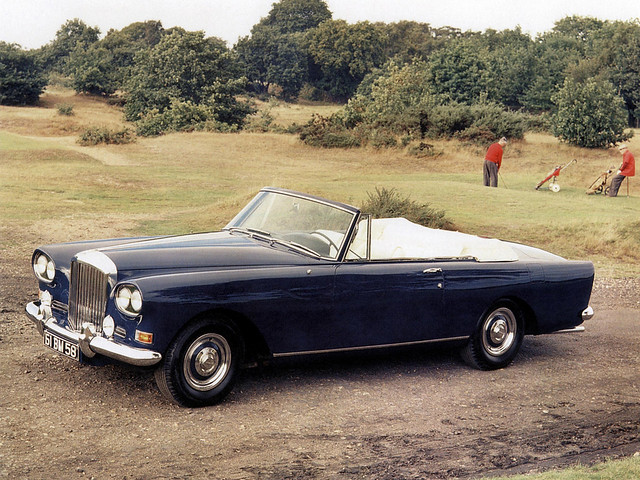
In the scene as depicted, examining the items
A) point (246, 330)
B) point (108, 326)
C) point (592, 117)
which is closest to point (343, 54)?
point (592, 117)

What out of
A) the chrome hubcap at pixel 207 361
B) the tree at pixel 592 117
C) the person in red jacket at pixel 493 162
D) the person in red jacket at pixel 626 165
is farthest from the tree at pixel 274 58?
the chrome hubcap at pixel 207 361

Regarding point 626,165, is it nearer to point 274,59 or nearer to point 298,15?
point 274,59

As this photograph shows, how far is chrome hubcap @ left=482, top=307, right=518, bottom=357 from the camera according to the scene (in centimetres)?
729

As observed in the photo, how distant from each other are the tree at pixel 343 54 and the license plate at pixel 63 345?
71.6 m

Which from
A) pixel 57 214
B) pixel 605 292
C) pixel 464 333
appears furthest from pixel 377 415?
pixel 57 214

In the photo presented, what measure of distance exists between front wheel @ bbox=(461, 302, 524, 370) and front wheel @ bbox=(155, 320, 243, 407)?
2.31 metres

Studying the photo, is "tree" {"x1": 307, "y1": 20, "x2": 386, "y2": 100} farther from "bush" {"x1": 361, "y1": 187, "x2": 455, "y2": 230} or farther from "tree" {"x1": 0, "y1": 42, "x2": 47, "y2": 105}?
"bush" {"x1": 361, "y1": 187, "x2": 455, "y2": 230}

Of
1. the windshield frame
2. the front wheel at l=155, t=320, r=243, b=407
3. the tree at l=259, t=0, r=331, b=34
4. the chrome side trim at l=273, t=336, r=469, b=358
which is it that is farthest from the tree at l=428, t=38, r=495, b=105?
the front wheel at l=155, t=320, r=243, b=407

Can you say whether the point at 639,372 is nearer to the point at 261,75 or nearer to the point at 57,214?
the point at 57,214

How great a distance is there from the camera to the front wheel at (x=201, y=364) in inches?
225

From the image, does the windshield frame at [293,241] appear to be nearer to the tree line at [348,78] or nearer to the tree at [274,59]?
the tree line at [348,78]

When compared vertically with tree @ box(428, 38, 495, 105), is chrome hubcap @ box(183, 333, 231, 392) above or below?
below

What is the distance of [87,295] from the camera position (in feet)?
19.5

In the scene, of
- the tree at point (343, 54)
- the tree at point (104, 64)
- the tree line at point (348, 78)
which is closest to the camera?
the tree line at point (348, 78)
